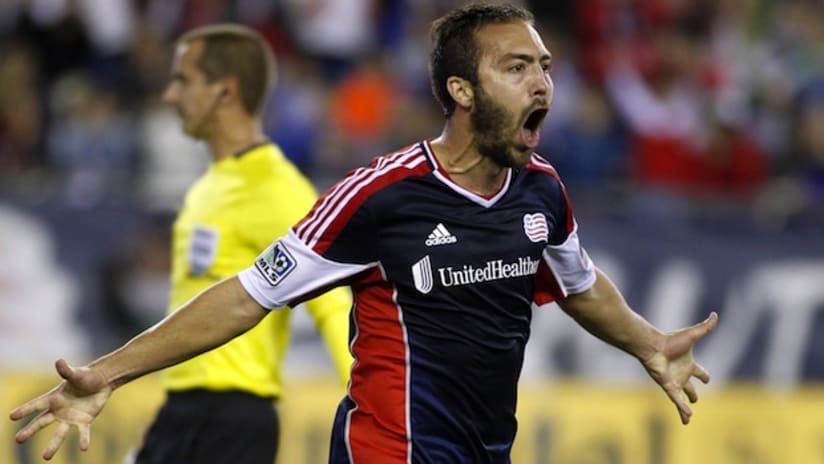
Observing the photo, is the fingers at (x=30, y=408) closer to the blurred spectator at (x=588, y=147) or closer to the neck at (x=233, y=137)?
the neck at (x=233, y=137)

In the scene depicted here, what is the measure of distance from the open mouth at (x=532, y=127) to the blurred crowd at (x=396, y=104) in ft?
19.8

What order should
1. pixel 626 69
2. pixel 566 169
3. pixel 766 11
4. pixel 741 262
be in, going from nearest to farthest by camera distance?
1. pixel 741 262
2. pixel 566 169
3. pixel 626 69
4. pixel 766 11

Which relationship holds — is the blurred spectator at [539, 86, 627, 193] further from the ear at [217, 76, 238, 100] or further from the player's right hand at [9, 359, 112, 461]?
the player's right hand at [9, 359, 112, 461]

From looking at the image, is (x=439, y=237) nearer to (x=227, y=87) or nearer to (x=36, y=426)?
(x=36, y=426)

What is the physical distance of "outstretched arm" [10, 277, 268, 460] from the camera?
4.78 meters

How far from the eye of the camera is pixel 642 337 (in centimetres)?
563

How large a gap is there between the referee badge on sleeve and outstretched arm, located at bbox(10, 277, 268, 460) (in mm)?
→ 87

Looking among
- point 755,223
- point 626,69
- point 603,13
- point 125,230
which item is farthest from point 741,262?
point 125,230

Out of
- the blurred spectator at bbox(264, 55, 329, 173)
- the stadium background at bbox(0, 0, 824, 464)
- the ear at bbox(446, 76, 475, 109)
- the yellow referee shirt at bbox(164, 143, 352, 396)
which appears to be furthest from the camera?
the blurred spectator at bbox(264, 55, 329, 173)

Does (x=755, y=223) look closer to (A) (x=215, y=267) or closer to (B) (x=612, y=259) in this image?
(B) (x=612, y=259)

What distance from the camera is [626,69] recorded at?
12.7 m

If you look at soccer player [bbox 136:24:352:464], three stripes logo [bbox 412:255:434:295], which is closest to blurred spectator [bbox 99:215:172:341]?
soccer player [bbox 136:24:352:464]

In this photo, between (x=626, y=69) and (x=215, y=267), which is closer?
(x=215, y=267)

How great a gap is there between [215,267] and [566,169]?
5.72 m
